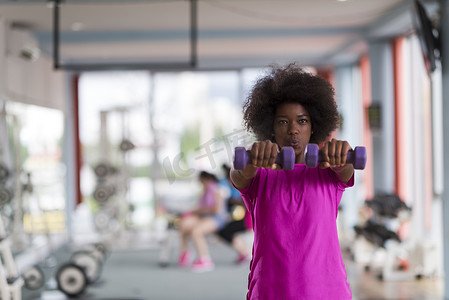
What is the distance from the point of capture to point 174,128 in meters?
9.03

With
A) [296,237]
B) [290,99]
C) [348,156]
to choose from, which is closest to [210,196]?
[290,99]

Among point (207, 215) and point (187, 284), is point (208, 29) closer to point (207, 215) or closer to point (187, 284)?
point (207, 215)

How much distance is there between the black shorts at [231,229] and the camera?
580 centimetres

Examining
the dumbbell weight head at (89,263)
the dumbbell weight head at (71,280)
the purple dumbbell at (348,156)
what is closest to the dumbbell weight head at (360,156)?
the purple dumbbell at (348,156)

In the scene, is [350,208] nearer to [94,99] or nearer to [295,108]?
[94,99]

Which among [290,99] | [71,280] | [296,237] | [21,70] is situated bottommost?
[71,280]

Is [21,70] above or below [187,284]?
above

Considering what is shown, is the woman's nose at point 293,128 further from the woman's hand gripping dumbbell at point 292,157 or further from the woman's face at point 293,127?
the woman's hand gripping dumbbell at point 292,157

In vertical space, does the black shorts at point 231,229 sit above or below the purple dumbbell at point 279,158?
below

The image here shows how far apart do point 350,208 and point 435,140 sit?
3224 mm

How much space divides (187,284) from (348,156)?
13.0ft

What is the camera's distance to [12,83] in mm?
5176

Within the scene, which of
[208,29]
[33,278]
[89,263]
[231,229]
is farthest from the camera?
[208,29]

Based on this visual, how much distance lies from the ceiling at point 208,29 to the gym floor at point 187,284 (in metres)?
1.76
